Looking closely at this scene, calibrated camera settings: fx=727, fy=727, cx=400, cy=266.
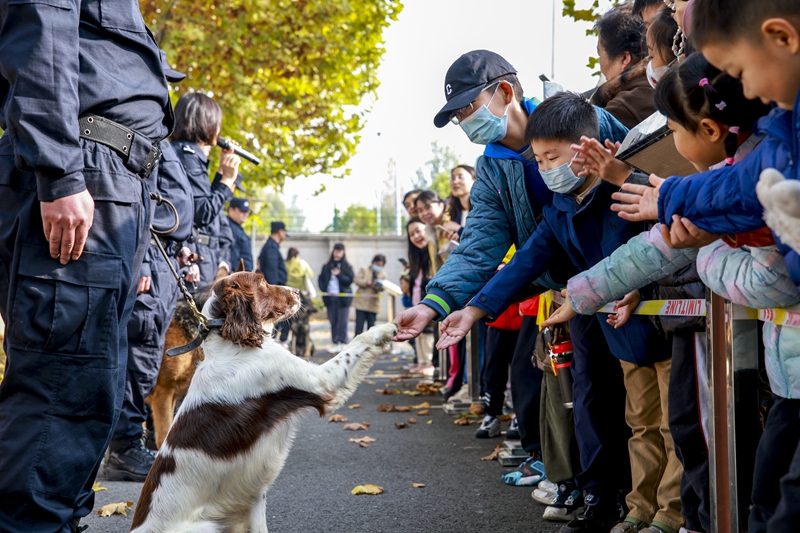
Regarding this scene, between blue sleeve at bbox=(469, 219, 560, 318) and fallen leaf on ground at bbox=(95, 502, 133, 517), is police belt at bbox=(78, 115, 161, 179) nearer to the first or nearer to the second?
blue sleeve at bbox=(469, 219, 560, 318)

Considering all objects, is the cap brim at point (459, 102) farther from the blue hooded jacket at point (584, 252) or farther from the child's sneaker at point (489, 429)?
the child's sneaker at point (489, 429)

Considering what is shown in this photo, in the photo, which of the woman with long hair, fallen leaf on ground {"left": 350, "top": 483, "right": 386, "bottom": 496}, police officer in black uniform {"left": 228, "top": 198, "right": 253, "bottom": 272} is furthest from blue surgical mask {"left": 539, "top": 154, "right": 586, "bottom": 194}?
the woman with long hair

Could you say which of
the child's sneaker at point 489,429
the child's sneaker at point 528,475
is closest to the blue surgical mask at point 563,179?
the child's sneaker at point 528,475

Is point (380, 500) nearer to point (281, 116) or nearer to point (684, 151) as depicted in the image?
point (684, 151)

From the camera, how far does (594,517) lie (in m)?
3.49

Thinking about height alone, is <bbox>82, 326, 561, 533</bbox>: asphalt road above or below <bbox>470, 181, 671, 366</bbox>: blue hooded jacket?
below

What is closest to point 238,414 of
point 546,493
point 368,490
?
point 368,490

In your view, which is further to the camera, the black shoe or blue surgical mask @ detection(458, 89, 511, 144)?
blue surgical mask @ detection(458, 89, 511, 144)

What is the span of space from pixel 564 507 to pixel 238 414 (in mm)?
1817

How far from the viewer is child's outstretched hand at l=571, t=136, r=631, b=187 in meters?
2.82

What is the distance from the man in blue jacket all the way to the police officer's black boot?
2776mm

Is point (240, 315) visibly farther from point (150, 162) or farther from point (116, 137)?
point (116, 137)

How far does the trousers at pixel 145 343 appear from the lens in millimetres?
5043

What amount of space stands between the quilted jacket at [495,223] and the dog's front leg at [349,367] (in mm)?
327
